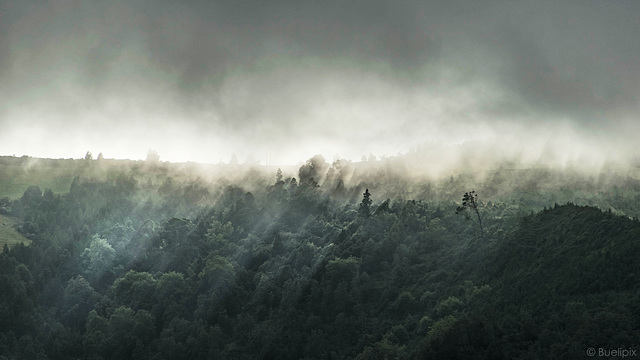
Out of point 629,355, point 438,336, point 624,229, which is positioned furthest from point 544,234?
point 629,355

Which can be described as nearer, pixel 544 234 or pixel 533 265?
pixel 533 265

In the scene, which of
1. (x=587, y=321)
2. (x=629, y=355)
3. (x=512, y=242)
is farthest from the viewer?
(x=512, y=242)

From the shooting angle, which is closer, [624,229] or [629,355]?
[629,355]

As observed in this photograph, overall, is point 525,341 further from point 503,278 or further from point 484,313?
point 503,278

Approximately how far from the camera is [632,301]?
139m

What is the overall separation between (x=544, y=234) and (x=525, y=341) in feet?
180

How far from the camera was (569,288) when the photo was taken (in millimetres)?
159375

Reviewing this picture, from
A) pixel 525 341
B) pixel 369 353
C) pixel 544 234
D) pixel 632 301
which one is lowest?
pixel 369 353

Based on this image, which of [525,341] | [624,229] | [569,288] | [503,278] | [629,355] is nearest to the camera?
[629,355]

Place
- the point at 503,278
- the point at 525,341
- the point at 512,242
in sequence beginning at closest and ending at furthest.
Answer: the point at 525,341 < the point at 503,278 < the point at 512,242

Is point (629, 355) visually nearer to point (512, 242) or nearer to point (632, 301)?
point (632, 301)

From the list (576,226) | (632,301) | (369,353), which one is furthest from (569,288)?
(369,353)

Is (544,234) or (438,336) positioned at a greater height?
(544,234)

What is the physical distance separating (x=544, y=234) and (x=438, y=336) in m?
54.9
